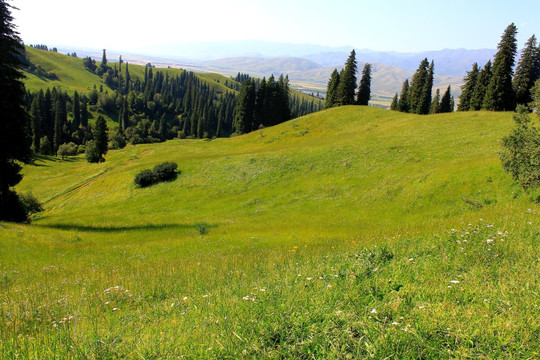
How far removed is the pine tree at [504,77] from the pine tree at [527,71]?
203cm

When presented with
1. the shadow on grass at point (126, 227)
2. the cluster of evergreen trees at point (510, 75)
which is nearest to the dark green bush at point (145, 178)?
the shadow on grass at point (126, 227)

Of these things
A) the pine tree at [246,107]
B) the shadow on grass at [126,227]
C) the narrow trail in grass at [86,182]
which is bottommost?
the narrow trail in grass at [86,182]

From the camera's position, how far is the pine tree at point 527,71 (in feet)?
190

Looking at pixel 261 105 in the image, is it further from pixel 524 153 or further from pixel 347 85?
pixel 524 153

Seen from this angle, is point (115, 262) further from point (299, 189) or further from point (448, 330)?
point (299, 189)

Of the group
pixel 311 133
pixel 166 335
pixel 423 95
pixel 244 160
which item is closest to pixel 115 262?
pixel 166 335

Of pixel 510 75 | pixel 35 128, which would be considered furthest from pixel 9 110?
pixel 35 128

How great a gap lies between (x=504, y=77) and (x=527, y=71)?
7.45 metres

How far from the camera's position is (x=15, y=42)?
85.5 feet

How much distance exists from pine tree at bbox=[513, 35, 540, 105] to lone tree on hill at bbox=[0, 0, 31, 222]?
8409 cm

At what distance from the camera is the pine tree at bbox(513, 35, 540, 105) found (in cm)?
5783

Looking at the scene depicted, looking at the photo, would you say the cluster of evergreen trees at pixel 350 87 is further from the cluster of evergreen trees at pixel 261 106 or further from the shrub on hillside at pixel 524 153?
the shrub on hillside at pixel 524 153

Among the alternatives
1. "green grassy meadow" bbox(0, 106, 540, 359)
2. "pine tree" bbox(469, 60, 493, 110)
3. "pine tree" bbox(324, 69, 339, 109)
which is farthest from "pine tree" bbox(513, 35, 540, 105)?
"green grassy meadow" bbox(0, 106, 540, 359)

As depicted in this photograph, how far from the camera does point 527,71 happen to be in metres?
59.1
